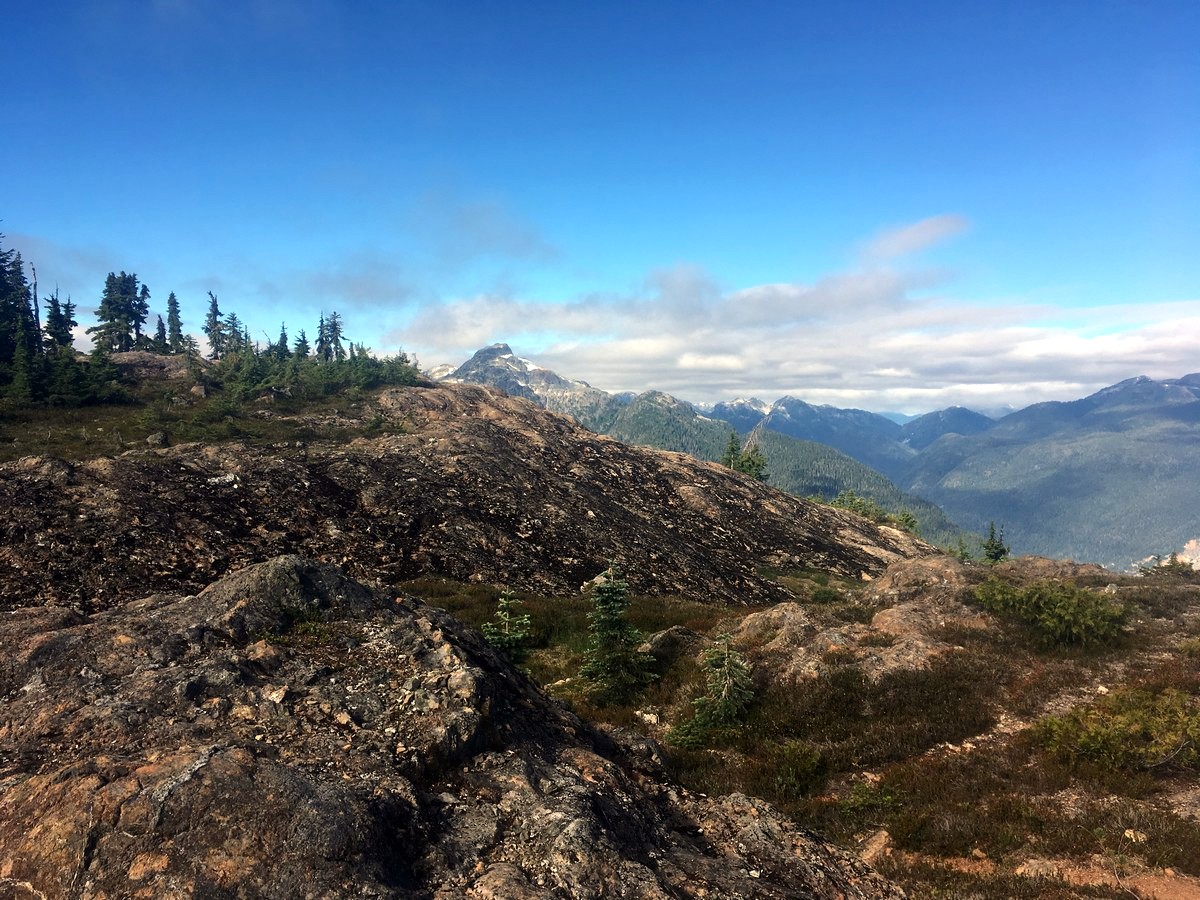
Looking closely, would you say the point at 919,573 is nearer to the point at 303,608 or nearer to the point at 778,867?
the point at 778,867

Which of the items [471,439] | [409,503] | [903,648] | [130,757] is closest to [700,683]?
[903,648]

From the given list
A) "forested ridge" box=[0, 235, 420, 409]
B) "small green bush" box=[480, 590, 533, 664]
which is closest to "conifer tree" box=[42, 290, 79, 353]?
"forested ridge" box=[0, 235, 420, 409]

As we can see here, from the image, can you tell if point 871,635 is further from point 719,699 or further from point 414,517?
point 414,517

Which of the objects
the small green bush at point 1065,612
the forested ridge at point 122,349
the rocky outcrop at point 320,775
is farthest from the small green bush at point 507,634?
the forested ridge at point 122,349

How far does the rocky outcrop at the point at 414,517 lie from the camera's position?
27422 mm

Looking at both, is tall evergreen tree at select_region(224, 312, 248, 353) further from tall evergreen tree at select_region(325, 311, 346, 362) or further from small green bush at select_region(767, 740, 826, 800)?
small green bush at select_region(767, 740, 826, 800)

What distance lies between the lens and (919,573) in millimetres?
31922

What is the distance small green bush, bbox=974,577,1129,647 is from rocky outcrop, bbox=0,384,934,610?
23.2 m

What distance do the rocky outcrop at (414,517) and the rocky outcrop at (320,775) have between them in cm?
2060

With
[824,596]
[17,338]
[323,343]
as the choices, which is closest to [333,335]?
[323,343]

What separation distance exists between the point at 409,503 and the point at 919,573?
116 ft

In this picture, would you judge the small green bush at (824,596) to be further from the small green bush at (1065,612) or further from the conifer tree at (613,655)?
the conifer tree at (613,655)

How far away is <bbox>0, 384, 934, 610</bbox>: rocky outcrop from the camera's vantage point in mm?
27422

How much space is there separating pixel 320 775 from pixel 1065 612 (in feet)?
80.4
